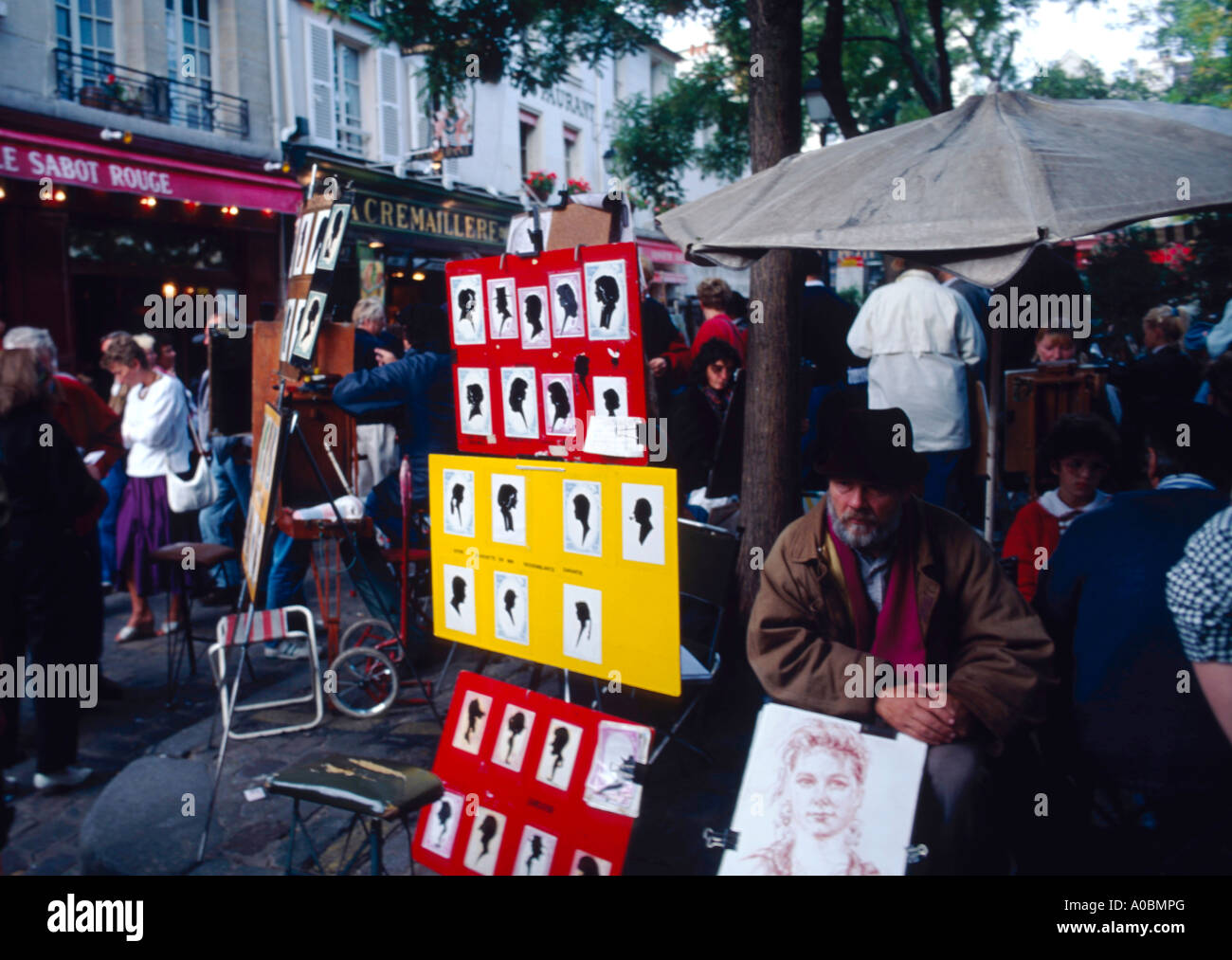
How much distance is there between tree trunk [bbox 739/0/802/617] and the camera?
4020 mm

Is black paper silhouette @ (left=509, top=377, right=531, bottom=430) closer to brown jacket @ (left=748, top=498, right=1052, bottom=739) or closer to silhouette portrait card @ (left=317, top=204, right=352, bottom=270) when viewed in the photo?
silhouette portrait card @ (left=317, top=204, right=352, bottom=270)

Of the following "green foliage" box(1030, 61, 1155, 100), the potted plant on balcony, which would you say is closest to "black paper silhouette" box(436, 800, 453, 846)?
the potted plant on balcony

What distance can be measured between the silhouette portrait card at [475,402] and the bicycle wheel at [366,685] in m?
1.68

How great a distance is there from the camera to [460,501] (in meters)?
3.56

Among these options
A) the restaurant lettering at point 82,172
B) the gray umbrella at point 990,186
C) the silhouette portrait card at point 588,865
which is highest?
the restaurant lettering at point 82,172

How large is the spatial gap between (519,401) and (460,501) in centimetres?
46

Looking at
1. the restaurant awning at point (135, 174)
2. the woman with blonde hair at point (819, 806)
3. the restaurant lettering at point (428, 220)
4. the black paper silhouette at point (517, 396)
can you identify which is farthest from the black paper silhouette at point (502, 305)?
the restaurant lettering at point (428, 220)

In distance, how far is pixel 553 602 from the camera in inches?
130

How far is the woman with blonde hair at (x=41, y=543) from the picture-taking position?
4.03 meters

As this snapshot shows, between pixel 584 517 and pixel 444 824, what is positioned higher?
pixel 584 517

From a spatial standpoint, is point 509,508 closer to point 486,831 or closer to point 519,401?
point 519,401

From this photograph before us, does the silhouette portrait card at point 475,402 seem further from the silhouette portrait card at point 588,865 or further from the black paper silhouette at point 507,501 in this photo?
the silhouette portrait card at point 588,865

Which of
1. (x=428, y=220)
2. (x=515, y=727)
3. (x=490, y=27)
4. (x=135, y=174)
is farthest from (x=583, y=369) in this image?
(x=428, y=220)
